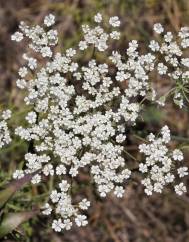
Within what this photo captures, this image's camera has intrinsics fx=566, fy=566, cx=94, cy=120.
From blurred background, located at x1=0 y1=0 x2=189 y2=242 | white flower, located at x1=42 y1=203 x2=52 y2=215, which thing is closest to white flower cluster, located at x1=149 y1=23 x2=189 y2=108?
white flower, located at x1=42 y1=203 x2=52 y2=215

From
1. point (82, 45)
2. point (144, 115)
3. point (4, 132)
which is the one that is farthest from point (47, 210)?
point (144, 115)

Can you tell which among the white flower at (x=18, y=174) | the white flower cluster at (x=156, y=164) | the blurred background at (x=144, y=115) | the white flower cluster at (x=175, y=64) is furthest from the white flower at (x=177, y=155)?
the blurred background at (x=144, y=115)

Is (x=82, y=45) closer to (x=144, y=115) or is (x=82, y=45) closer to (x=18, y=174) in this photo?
(x=18, y=174)

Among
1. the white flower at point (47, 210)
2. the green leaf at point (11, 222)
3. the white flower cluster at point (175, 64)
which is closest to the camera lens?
the green leaf at point (11, 222)

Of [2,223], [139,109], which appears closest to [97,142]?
[139,109]

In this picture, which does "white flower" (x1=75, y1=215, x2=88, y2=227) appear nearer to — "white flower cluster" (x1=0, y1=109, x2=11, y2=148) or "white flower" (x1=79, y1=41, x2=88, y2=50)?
"white flower cluster" (x1=0, y1=109, x2=11, y2=148)

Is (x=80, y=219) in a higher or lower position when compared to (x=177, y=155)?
lower

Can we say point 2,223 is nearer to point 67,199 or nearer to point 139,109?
point 67,199

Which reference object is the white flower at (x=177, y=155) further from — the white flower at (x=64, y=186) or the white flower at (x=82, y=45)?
the white flower at (x=82, y=45)

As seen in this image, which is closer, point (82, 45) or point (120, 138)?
point (120, 138)
